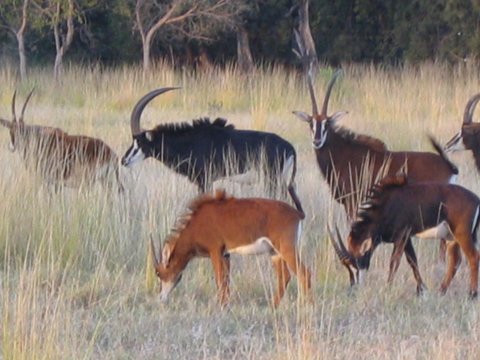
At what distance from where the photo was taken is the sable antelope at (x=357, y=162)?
9.27 metres

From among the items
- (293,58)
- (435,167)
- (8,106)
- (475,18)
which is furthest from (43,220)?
(293,58)

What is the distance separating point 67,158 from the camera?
33.6ft

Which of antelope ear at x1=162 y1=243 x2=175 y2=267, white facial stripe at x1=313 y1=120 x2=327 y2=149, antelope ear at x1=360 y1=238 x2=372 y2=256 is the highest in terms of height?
white facial stripe at x1=313 y1=120 x2=327 y2=149

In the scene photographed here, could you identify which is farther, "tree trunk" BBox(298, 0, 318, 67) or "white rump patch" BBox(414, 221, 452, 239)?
"tree trunk" BBox(298, 0, 318, 67)

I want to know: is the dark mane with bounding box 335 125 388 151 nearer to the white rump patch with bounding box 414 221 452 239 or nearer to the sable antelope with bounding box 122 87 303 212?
the sable antelope with bounding box 122 87 303 212

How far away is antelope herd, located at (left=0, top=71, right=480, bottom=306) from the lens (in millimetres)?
6996

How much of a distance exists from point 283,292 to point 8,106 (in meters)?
12.8

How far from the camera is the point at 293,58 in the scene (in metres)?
31.5

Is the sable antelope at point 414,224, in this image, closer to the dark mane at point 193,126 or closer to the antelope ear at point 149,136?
the dark mane at point 193,126

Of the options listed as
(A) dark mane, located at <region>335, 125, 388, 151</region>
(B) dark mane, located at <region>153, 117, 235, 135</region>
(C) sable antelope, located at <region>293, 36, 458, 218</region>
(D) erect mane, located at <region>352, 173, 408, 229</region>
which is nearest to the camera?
(D) erect mane, located at <region>352, 173, 408, 229</region>

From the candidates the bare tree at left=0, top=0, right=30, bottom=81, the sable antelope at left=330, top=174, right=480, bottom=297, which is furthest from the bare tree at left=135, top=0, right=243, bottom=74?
the sable antelope at left=330, top=174, right=480, bottom=297

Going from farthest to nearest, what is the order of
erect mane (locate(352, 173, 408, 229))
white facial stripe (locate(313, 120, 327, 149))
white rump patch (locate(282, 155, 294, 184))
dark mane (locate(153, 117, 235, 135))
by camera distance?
dark mane (locate(153, 117, 235, 135)), white rump patch (locate(282, 155, 294, 184)), white facial stripe (locate(313, 120, 327, 149)), erect mane (locate(352, 173, 408, 229))

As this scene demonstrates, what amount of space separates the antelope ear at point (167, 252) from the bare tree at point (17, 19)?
16831mm

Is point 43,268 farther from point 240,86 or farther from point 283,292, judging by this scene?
point 240,86
